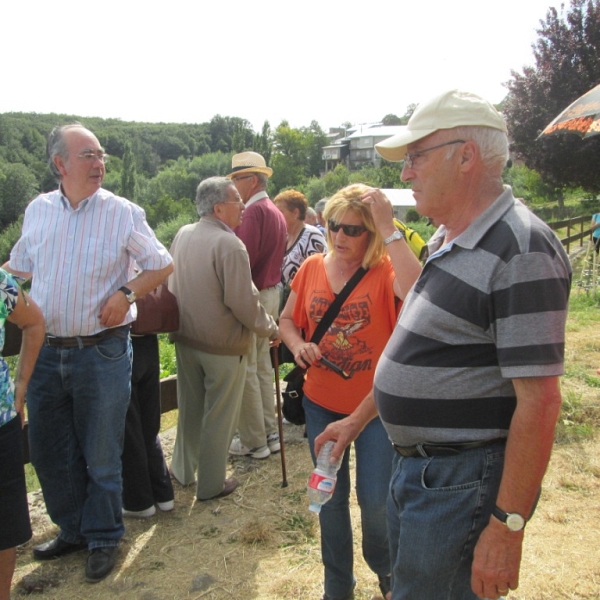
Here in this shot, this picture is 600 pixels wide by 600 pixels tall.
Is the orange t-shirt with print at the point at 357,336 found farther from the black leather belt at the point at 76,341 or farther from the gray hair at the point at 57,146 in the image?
the gray hair at the point at 57,146

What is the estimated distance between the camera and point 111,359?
3035 millimetres

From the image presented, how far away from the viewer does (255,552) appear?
3.31m

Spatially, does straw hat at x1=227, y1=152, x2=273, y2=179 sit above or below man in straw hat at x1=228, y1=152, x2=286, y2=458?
above

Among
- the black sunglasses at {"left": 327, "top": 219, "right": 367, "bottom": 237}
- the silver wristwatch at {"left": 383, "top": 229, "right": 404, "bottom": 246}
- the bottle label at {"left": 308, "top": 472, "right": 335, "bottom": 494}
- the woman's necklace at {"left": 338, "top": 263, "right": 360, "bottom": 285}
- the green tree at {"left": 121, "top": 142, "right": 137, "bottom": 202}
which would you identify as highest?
the green tree at {"left": 121, "top": 142, "right": 137, "bottom": 202}

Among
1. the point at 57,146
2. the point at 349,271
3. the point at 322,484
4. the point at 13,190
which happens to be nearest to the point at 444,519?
the point at 322,484

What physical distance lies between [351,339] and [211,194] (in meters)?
1.69

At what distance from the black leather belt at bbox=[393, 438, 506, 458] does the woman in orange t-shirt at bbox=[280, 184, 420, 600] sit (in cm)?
77

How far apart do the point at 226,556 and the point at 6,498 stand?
1315mm

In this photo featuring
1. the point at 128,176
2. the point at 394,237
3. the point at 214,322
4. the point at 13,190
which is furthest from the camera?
the point at 128,176

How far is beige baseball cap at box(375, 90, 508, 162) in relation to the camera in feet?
5.33

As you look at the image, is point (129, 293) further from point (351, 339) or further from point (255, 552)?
point (255, 552)

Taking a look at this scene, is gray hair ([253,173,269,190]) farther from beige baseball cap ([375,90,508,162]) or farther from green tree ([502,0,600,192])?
green tree ([502,0,600,192])

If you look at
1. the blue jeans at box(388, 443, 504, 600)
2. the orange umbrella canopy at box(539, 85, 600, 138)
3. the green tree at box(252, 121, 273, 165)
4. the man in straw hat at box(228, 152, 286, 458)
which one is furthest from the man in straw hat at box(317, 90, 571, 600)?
the green tree at box(252, 121, 273, 165)

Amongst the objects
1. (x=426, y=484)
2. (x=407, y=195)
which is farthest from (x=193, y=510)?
(x=407, y=195)
